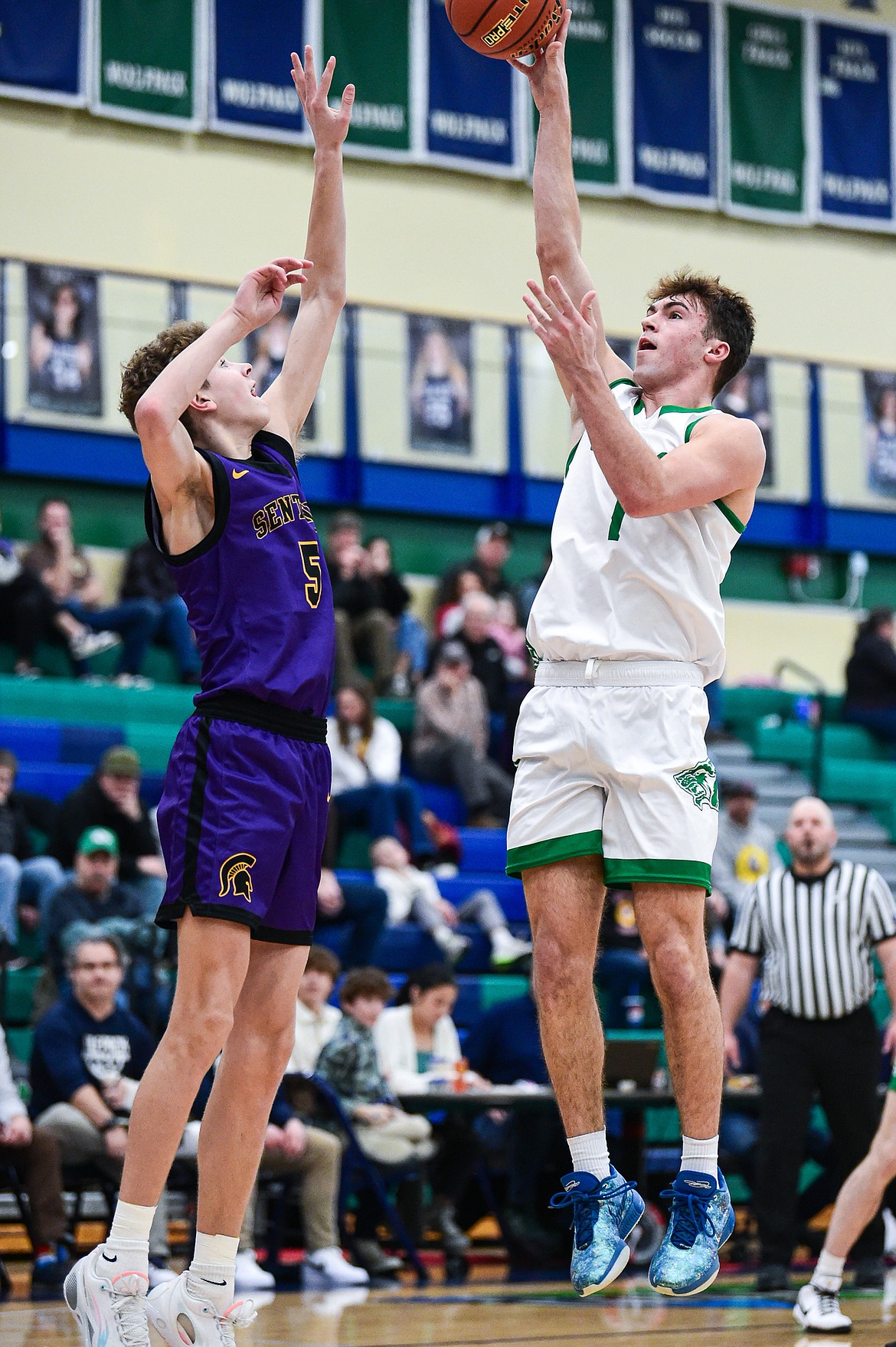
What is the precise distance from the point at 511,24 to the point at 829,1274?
444cm

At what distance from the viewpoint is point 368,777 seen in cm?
1219

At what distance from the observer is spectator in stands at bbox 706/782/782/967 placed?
1237 cm

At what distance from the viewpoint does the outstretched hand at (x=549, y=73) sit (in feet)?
16.4

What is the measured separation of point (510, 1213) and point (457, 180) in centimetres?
1014

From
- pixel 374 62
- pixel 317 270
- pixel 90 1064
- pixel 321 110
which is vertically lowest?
pixel 90 1064

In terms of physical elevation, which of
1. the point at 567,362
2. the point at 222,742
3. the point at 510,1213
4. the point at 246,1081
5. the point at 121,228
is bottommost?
the point at 510,1213

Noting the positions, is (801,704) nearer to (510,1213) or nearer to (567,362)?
(510,1213)

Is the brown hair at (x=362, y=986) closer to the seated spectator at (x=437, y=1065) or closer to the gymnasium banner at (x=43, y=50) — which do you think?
the seated spectator at (x=437, y=1065)

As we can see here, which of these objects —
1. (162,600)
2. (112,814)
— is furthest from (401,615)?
(112,814)

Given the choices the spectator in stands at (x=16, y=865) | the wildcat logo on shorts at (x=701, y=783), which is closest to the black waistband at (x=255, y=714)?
the wildcat logo on shorts at (x=701, y=783)

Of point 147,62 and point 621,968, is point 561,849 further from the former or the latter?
point 147,62

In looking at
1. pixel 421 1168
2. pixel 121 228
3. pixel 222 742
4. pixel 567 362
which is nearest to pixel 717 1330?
pixel 421 1168

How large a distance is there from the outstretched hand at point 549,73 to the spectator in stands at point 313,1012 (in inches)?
184

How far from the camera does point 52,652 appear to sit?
13.2 m
